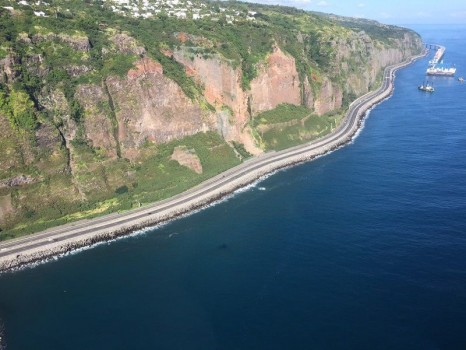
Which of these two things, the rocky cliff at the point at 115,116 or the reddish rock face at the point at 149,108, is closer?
the rocky cliff at the point at 115,116

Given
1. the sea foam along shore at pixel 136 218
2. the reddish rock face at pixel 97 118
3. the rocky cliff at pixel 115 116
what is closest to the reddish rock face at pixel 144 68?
the rocky cliff at pixel 115 116

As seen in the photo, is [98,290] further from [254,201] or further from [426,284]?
[426,284]

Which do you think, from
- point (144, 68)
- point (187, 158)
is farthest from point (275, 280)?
point (144, 68)

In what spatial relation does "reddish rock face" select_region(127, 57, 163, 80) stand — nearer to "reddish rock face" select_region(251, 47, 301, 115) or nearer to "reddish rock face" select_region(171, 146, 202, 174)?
"reddish rock face" select_region(171, 146, 202, 174)

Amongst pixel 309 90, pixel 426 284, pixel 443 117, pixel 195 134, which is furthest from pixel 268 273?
pixel 443 117

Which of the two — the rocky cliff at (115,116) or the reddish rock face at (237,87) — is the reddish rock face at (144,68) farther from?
the reddish rock face at (237,87)
